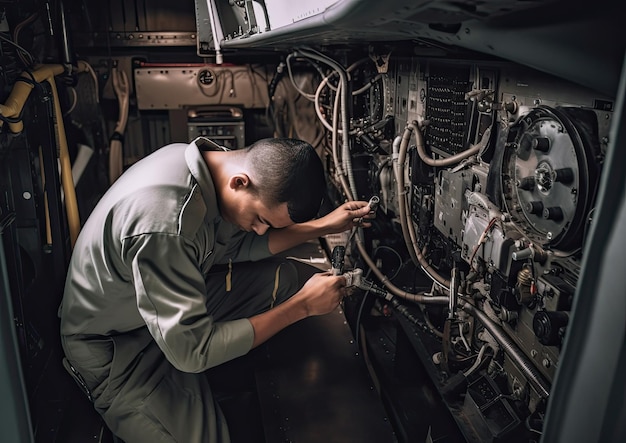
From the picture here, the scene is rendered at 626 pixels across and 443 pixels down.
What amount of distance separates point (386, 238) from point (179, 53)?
3293 millimetres

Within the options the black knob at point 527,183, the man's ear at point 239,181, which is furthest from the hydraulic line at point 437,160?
the man's ear at point 239,181

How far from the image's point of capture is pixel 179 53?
5.61 meters

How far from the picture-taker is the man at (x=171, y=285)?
189 centimetres

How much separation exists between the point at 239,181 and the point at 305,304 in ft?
1.91

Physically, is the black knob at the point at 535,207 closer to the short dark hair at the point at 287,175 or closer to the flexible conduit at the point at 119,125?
the short dark hair at the point at 287,175

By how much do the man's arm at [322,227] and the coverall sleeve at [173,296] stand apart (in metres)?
0.99

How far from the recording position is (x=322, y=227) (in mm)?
2822

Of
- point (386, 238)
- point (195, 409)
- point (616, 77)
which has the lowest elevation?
point (195, 409)

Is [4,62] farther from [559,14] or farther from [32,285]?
[559,14]

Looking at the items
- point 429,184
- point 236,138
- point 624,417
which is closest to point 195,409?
point 429,184

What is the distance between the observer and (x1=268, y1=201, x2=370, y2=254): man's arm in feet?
9.16

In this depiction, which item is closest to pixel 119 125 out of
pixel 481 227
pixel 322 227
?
pixel 322 227

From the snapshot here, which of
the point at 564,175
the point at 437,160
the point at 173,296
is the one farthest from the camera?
the point at 437,160

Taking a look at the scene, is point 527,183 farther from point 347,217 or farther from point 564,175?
point 347,217
